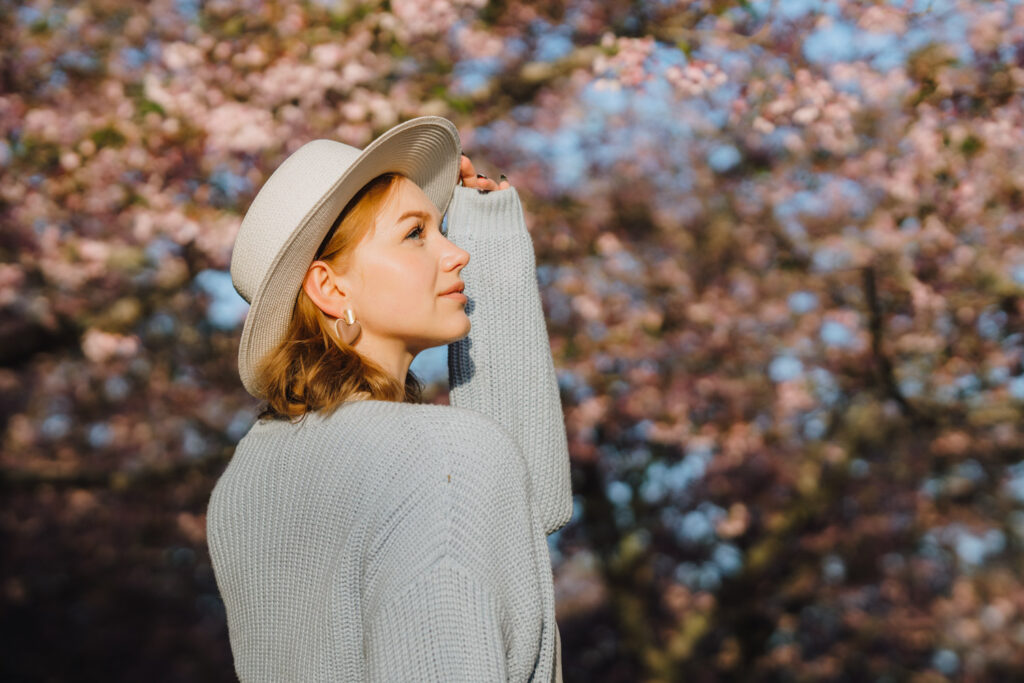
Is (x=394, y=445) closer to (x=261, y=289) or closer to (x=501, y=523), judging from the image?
(x=501, y=523)

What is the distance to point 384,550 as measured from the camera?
1349 millimetres

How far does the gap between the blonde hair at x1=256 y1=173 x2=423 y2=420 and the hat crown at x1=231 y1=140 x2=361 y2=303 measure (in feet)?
0.29

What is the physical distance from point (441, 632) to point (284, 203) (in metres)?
0.80

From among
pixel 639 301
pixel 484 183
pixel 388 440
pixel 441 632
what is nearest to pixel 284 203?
pixel 388 440

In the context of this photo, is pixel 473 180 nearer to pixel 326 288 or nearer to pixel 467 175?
pixel 467 175

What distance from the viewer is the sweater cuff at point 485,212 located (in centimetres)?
205

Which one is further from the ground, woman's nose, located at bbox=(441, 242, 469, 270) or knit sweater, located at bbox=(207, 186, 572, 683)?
woman's nose, located at bbox=(441, 242, 469, 270)

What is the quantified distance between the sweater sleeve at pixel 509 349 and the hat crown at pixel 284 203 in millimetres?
396

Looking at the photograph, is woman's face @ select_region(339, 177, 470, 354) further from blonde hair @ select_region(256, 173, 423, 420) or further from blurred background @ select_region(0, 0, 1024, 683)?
blurred background @ select_region(0, 0, 1024, 683)

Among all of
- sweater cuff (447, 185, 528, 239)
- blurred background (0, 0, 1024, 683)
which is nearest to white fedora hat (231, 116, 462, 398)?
sweater cuff (447, 185, 528, 239)

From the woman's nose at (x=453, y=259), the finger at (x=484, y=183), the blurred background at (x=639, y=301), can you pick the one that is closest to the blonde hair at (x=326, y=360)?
the woman's nose at (x=453, y=259)

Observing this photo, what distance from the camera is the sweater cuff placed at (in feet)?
6.73

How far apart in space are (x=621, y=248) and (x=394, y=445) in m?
5.87

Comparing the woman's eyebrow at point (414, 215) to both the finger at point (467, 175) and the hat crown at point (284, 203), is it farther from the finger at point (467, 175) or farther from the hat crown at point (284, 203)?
the finger at point (467, 175)
